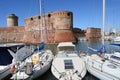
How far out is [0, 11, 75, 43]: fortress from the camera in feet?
131

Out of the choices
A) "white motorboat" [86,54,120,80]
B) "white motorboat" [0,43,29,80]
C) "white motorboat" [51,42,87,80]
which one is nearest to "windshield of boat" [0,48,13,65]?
"white motorboat" [0,43,29,80]

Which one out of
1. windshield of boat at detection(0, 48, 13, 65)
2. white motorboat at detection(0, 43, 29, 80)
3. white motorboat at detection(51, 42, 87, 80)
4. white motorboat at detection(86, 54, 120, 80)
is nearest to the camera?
white motorboat at detection(86, 54, 120, 80)

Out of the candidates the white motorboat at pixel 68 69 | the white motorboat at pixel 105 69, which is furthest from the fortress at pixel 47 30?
the white motorboat at pixel 105 69

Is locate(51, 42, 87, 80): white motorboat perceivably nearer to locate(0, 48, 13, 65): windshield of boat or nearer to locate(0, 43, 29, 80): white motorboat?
locate(0, 43, 29, 80): white motorboat

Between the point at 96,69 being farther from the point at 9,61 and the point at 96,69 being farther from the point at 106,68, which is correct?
the point at 9,61

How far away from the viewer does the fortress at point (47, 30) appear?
40.1m

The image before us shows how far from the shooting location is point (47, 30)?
42.7m

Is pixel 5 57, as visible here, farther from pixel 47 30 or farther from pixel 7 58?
pixel 47 30

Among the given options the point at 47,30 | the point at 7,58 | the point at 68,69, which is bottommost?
the point at 68,69

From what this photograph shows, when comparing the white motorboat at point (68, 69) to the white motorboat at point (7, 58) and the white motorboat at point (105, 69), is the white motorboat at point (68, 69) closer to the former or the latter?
the white motorboat at point (105, 69)

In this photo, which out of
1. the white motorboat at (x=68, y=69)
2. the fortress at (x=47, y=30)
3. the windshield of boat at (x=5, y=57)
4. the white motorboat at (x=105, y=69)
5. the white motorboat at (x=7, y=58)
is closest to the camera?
the white motorboat at (x=105, y=69)

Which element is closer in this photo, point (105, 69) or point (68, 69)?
point (105, 69)

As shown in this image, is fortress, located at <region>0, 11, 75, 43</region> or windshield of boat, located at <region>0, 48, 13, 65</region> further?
fortress, located at <region>0, 11, 75, 43</region>

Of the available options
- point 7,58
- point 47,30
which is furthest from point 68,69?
point 47,30
